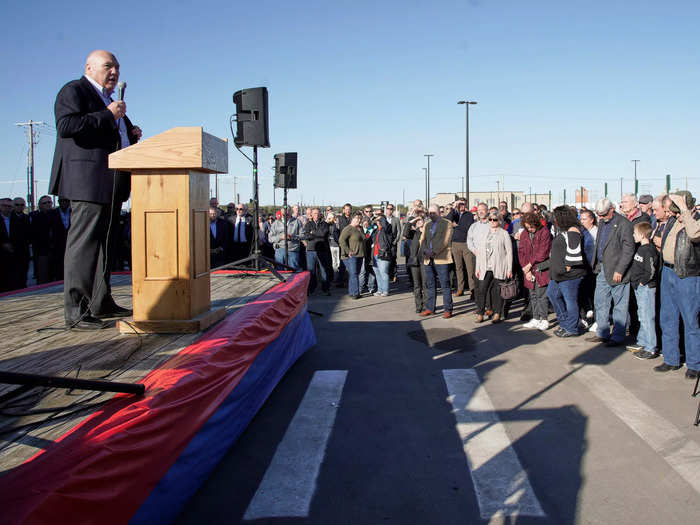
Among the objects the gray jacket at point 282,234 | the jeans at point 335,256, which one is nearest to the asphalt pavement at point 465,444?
the gray jacket at point 282,234

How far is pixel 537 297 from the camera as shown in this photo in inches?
368

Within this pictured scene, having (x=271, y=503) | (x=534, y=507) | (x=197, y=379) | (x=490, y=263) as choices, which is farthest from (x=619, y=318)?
(x=197, y=379)

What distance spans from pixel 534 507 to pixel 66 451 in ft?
8.80

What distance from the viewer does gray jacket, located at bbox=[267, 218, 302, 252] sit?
14.0 metres

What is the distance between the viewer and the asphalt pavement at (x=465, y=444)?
11.1 feet

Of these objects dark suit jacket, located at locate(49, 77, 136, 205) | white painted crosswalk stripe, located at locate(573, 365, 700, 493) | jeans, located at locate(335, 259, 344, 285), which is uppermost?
dark suit jacket, located at locate(49, 77, 136, 205)

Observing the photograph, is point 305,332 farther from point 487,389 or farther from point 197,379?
point 197,379

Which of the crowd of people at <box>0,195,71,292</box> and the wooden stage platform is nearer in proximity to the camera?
the wooden stage platform

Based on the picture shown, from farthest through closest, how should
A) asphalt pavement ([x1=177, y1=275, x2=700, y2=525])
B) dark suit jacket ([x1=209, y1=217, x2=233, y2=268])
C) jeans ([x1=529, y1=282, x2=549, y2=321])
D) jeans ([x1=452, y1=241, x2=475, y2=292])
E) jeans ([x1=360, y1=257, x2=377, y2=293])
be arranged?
jeans ([x1=360, y1=257, x2=377, y2=293])
jeans ([x1=452, y1=241, x2=475, y2=292])
dark suit jacket ([x1=209, y1=217, x2=233, y2=268])
jeans ([x1=529, y1=282, x2=549, y2=321])
asphalt pavement ([x1=177, y1=275, x2=700, y2=525])

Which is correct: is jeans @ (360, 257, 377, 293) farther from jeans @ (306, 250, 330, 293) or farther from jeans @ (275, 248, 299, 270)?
jeans @ (275, 248, 299, 270)

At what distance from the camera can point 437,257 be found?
10.5 metres

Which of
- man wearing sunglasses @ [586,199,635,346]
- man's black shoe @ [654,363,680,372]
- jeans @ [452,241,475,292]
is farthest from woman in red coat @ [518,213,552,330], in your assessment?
jeans @ [452,241,475,292]

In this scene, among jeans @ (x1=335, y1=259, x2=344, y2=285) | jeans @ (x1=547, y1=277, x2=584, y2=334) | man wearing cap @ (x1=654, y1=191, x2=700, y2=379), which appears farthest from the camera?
jeans @ (x1=335, y1=259, x2=344, y2=285)

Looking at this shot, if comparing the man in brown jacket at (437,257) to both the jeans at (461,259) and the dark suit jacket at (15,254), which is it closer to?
the jeans at (461,259)
